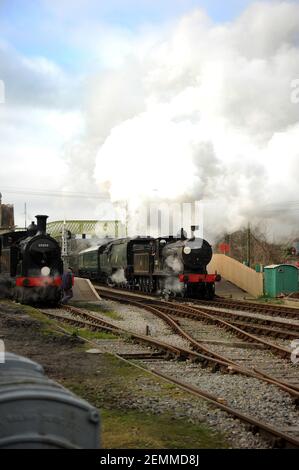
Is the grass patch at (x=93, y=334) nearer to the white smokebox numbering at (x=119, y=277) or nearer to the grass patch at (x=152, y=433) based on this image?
the grass patch at (x=152, y=433)

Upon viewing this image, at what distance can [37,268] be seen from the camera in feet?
63.5

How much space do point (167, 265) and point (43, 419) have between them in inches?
874

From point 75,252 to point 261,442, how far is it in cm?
4024

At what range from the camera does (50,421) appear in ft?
7.68

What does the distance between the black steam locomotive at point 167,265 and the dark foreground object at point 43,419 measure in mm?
20983

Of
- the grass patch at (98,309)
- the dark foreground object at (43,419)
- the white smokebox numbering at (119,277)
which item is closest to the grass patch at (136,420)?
the dark foreground object at (43,419)

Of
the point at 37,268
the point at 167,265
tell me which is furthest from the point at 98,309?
the point at 167,265

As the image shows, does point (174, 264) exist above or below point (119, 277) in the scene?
above

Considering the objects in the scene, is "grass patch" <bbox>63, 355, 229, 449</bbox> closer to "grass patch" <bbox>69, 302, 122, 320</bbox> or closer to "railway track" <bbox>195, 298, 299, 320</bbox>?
"grass patch" <bbox>69, 302, 122, 320</bbox>

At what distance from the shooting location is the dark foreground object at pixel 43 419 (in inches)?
89.7

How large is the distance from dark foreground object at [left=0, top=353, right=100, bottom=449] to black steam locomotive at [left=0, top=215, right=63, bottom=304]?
1700cm

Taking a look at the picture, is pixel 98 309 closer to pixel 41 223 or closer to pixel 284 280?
pixel 41 223

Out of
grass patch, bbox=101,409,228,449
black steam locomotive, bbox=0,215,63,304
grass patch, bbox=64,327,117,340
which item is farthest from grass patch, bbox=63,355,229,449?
black steam locomotive, bbox=0,215,63,304
